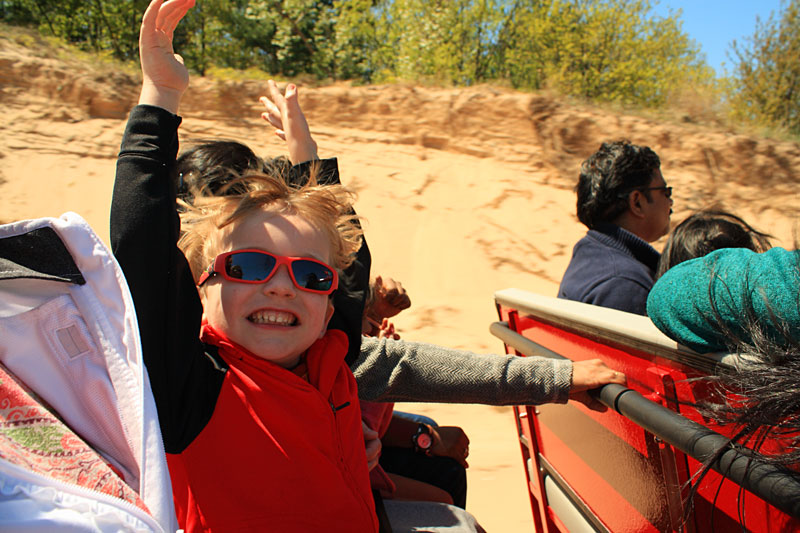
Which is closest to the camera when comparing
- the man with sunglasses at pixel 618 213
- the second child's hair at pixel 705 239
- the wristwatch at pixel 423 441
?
the second child's hair at pixel 705 239

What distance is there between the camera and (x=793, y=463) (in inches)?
37.8

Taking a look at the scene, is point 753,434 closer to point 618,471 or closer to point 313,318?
point 618,471

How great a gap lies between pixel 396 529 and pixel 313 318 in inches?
26.1

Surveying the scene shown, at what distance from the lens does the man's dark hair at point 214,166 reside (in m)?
1.81

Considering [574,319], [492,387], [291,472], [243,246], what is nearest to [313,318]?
[243,246]

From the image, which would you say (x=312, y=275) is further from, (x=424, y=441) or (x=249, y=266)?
(x=424, y=441)

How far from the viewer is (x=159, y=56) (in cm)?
125

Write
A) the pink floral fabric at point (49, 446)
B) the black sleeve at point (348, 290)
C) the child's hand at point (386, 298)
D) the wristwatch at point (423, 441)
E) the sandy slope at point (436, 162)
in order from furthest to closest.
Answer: the sandy slope at point (436, 162), the child's hand at point (386, 298), the wristwatch at point (423, 441), the black sleeve at point (348, 290), the pink floral fabric at point (49, 446)

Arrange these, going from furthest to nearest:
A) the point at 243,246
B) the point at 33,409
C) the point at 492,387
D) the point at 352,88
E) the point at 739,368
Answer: the point at 352,88 < the point at 492,387 < the point at 243,246 < the point at 739,368 < the point at 33,409

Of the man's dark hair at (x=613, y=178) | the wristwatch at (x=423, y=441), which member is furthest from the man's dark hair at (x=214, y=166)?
the man's dark hair at (x=613, y=178)

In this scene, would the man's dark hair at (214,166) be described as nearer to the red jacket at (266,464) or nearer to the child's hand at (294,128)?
the child's hand at (294,128)

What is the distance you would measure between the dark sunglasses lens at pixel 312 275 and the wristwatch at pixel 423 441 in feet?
3.52

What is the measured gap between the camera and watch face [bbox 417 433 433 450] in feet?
7.41

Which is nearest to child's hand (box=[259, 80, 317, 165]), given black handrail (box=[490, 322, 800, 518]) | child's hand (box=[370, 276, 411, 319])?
child's hand (box=[370, 276, 411, 319])
